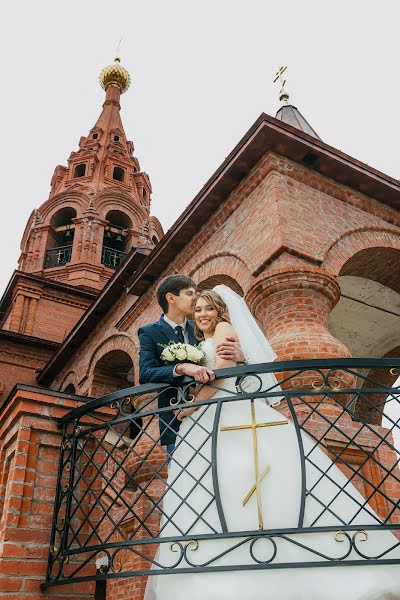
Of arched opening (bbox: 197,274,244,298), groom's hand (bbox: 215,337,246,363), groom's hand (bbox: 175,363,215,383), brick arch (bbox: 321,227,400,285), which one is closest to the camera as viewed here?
groom's hand (bbox: 175,363,215,383)

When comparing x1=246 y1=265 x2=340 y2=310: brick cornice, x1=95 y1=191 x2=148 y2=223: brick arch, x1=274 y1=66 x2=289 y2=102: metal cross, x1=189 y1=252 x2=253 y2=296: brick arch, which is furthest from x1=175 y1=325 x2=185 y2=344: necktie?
x1=95 y1=191 x2=148 y2=223: brick arch

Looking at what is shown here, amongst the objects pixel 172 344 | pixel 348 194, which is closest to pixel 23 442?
pixel 172 344

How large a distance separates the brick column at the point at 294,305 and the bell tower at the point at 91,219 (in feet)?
39.1

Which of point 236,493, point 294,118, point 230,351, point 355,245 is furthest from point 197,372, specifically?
point 294,118

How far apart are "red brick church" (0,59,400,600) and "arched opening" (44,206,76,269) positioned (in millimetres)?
3642

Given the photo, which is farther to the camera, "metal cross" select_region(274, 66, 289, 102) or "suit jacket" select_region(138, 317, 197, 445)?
"metal cross" select_region(274, 66, 289, 102)

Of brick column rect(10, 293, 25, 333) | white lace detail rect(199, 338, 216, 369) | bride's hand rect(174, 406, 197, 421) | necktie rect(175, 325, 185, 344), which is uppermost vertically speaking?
brick column rect(10, 293, 25, 333)

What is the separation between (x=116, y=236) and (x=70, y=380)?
952 centimetres

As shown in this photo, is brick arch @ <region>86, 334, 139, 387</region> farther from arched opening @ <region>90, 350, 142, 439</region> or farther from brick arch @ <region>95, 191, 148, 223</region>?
brick arch @ <region>95, 191, 148, 223</region>

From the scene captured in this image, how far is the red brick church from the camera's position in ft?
10.5

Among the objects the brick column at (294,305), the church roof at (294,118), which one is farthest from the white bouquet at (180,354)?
the church roof at (294,118)

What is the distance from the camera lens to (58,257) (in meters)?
20.1

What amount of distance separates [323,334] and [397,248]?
8.79ft

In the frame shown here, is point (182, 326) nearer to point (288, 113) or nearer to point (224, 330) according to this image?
point (224, 330)
